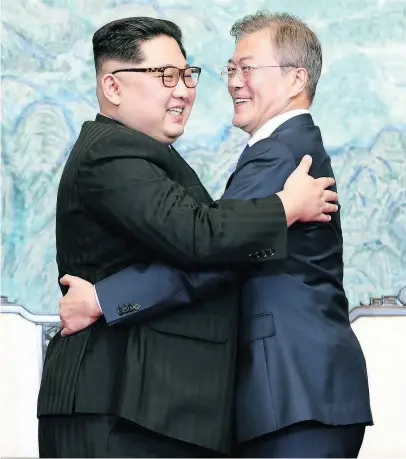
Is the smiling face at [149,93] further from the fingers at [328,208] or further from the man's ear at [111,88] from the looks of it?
the fingers at [328,208]

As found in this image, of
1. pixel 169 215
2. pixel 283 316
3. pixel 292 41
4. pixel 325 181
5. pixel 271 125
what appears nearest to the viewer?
pixel 169 215

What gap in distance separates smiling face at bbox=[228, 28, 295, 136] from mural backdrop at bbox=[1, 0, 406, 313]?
1403 millimetres

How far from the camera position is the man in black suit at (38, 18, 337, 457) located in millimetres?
2211

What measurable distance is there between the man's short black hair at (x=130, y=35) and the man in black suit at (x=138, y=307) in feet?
0.63

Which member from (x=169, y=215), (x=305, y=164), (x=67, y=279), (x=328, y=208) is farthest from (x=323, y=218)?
(x=67, y=279)

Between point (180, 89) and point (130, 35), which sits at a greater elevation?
point (130, 35)

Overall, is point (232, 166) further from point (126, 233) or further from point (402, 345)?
point (126, 233)

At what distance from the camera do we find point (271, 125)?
2529 millimetres

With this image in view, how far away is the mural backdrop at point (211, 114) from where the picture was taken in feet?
13.1

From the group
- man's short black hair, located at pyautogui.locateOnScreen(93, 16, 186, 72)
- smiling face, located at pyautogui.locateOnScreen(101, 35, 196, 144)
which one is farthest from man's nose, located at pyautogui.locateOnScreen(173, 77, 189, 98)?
man's short black hair, located at pyautogui.locateOnScreen(93, 16, 186, 72)

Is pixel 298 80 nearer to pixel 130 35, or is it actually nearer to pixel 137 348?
pixel 130 35

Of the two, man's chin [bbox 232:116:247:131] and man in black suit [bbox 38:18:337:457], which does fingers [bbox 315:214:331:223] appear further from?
man's chin [bbox 232:116:247:131]

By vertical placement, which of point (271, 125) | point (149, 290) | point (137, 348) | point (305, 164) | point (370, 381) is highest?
point (271, 125)

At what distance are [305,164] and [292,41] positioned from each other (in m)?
0.44
